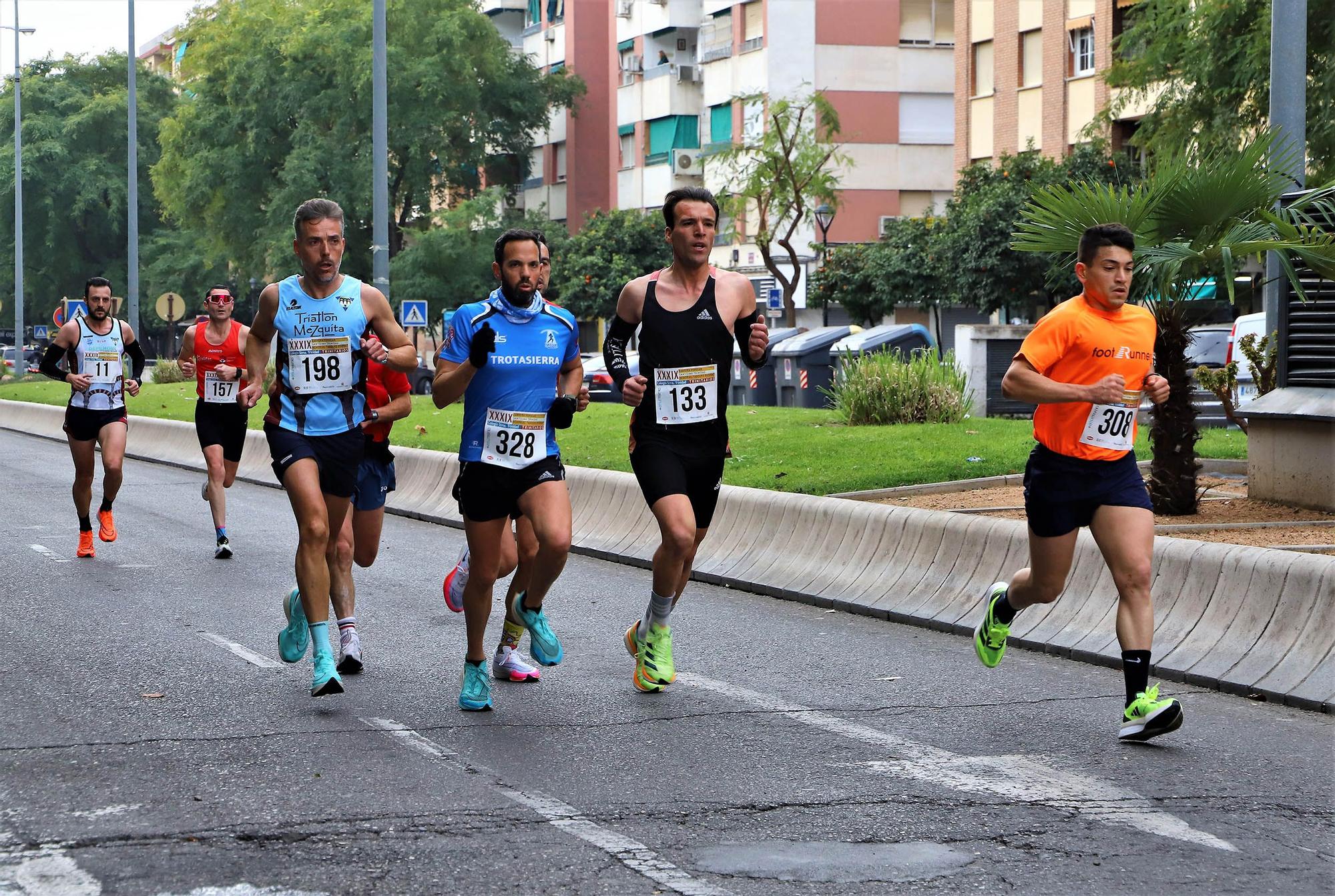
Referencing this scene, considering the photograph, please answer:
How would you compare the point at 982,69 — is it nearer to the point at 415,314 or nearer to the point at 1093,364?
the point at 415,314

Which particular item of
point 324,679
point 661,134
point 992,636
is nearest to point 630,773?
point 324,679

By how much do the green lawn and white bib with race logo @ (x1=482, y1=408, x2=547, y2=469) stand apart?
7695 millimetres

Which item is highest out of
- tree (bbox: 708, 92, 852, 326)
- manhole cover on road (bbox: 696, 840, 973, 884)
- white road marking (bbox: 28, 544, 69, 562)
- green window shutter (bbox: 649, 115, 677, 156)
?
green window shutter (bbox: 649, 115, 677, 156)

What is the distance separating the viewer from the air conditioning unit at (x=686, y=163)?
6288 cm

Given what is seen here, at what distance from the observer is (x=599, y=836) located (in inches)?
220

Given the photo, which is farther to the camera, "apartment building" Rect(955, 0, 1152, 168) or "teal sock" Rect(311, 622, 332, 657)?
"apartment building" Rect(955, 0, 1152, 168)

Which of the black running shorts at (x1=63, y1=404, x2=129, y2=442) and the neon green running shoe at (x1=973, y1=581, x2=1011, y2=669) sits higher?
the black running shorts at (x1=63, y1=404, x2=129, y2=442)

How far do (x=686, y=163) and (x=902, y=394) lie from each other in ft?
140

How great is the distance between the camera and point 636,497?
48.1 feet

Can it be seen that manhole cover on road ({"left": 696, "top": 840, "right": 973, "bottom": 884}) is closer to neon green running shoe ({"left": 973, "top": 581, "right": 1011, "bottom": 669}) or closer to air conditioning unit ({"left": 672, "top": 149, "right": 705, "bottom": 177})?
neon green running shoe ({"left": 973, "top": 581, "right": 1011, "bottom": 669})

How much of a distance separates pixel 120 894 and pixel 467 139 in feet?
191

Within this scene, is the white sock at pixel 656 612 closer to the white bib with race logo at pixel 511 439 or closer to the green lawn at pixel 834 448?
the white bib with race logo at pixel 511 439

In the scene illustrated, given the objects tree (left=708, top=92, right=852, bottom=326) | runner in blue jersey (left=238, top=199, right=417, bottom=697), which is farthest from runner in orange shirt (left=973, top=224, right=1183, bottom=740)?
tree (left=708, top=92, right=852, bottom=326)

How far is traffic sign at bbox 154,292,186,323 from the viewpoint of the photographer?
4516 cm
